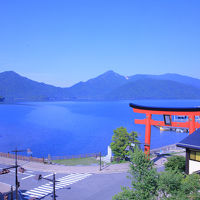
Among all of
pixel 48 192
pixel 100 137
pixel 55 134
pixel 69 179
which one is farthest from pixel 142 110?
pixel 55 134

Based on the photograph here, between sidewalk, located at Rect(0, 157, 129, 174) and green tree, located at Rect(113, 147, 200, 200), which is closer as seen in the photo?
green tree, located at Rect(113, 147, 200, 200)

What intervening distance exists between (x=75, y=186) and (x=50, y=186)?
329 cm

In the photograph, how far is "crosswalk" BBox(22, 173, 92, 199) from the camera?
24.4 meters

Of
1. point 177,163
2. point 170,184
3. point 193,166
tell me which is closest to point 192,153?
point 193,166

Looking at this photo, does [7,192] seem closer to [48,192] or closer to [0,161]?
[48,192]

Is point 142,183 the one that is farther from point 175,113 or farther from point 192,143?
point 175,113

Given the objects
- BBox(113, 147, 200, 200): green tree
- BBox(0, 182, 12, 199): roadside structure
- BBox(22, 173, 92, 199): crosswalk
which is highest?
BBox(113, 147, 200, 200): green tree

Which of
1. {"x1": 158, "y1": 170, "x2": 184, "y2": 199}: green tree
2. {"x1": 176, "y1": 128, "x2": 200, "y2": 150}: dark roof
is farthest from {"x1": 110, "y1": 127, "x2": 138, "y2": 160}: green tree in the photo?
{"x1": 158, "y1": 170, "x2": 184, "y2": 199}: green tree

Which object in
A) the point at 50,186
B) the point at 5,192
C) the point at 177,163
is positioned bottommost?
the point at 50,186

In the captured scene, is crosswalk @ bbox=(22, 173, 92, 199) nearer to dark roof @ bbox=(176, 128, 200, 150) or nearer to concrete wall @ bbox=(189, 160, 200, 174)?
concrete wall @ bbox=(189, 160, 200, 174)

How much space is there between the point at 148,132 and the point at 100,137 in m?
51.6

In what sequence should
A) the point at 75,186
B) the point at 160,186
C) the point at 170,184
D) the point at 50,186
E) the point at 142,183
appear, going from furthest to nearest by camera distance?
the point at 50,186, the point at 75,186, the point at 142,183, the point at 160,186, the point at 170,184

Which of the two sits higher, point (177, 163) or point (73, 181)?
point (177, 163)

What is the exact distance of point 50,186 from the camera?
26984 millimetres
